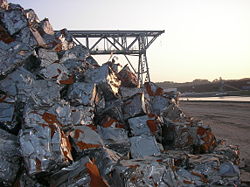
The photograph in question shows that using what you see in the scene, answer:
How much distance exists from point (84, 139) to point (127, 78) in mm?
2385

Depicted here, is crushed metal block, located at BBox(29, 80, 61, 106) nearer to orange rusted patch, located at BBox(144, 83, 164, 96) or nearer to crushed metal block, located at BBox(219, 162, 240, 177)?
orange rusted patch, located at BBox(144, 83, 164, 96)

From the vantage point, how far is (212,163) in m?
3.69

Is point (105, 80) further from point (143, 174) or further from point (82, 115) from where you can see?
point (143, 174)

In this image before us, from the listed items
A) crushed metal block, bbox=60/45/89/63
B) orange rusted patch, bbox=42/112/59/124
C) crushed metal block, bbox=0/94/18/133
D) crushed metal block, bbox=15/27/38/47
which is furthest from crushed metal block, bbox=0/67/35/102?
crushed metal block, bbox=60/45/89/63

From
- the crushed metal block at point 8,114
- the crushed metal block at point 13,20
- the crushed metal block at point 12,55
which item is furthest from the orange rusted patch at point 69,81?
the crushed metal block at point 13,20

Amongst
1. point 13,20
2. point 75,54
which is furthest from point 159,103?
point 13,20

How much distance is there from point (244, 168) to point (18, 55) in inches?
167

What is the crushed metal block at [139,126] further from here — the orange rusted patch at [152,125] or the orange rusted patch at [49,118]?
the orange rusted patch at [49,118]

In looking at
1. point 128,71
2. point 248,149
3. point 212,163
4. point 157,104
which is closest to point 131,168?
point 212,163

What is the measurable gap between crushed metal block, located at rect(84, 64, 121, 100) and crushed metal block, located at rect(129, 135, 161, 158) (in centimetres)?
106

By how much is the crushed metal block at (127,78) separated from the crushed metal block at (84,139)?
207 cm

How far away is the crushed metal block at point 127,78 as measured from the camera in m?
5.61

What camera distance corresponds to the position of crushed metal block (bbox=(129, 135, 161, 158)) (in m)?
3.85

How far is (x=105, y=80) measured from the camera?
15.2 ft
